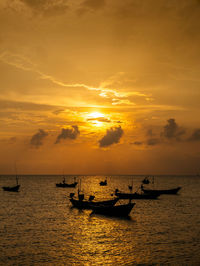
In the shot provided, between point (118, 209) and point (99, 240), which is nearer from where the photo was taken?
point (99, 240)

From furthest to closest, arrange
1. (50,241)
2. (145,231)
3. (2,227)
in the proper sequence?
1. (2,227)
2. (145,231)
3. (50,241)

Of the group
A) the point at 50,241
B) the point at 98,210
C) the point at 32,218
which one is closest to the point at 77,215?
the point at 98,210

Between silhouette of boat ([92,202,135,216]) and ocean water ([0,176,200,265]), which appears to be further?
silhouette of boat ([92,202,135,216])

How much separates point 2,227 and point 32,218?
7.68 meters

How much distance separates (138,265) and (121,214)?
21.9 m

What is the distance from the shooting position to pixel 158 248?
27.5 meters

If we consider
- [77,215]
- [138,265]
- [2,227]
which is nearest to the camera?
[138,265]

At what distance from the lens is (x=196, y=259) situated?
2411 centimetres

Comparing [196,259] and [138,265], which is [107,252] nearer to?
[138,265]

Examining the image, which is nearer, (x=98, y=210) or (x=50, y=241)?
(x=50, y=241)

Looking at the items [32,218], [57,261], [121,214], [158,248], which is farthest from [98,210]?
[57,261]

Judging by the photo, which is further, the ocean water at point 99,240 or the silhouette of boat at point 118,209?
the silhouette of boat at point 118,209

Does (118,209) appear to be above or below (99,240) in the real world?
above

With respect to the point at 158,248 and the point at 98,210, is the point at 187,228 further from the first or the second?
the point at 98,210
